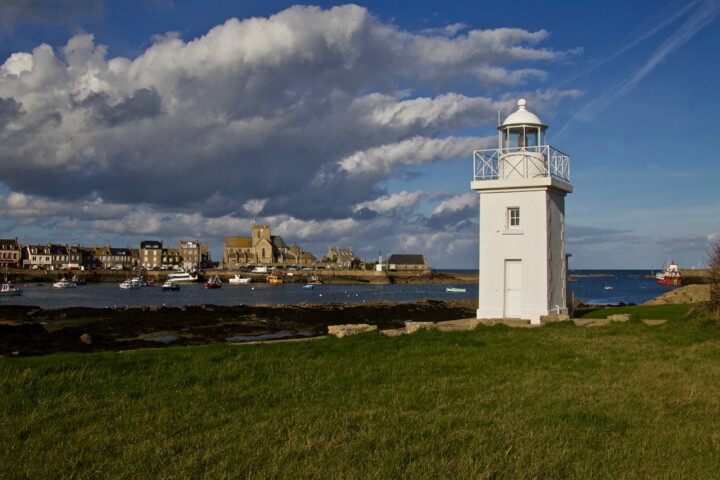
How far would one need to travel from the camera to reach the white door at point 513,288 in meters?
21.1

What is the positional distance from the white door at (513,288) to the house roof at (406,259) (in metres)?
157

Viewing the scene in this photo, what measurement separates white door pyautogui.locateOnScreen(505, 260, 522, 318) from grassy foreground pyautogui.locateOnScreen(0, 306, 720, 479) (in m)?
8.05

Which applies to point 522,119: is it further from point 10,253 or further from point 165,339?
point 10,253

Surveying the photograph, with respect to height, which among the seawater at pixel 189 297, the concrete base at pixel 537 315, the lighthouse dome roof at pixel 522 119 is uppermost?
the lighthouse dome roof at pixel 522 119

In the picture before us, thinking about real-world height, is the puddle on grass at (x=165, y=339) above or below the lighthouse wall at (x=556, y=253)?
below

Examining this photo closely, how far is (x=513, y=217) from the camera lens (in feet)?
69.6

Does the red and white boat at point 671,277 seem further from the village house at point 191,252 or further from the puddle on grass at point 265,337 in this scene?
the village house at point 191,252

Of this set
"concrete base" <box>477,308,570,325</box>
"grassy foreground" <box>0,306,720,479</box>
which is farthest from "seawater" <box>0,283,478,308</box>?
"grassy foreground" <box>0,306,720,479</box>

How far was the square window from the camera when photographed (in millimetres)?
21141

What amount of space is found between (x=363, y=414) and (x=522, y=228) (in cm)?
1448

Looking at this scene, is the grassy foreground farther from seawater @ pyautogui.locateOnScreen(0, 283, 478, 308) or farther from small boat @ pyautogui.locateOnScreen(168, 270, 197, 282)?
small boat @ pyautogui.locateOnScreen(168, 270, 197, 282)

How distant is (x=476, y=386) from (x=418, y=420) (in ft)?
7.41

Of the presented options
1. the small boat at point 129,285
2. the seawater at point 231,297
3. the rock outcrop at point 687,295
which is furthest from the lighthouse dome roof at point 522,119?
the small boat at point 129,285

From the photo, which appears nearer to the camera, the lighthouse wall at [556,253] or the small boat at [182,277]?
the lighthouse wall at [556,253]
